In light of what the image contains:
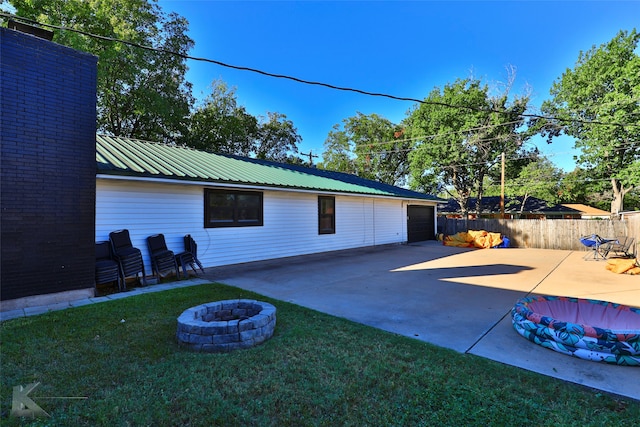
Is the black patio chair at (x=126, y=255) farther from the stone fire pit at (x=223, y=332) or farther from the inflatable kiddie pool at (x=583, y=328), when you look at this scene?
the inflatable kiddie pool at (x=583, y=328)

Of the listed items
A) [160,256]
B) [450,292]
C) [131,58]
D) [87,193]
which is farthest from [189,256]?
[131,58]

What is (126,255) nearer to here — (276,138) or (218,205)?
(218,205)

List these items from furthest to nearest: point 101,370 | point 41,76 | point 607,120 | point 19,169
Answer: point 607,120
point 41,76
point 19,169
point 101,370

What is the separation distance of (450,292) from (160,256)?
5.89m

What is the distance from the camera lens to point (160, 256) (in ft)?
21.6

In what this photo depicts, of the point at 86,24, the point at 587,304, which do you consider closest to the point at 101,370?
the point at 587,304

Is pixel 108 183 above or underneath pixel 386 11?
underneath

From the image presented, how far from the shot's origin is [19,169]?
4.52 meters

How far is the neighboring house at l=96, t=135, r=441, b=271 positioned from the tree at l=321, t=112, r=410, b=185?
19914 millimetres

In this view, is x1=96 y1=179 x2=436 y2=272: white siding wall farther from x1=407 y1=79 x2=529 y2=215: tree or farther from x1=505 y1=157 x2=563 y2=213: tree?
x1=505 y1=157 x2=563 y2=213: tree

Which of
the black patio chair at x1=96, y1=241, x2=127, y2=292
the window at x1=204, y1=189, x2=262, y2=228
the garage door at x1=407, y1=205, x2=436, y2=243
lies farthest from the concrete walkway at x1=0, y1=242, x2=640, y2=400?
the garage door at x1=407, y1=205, x2=436, y2=243

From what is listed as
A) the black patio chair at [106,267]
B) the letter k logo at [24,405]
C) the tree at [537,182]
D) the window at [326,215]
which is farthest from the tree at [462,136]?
the letter k logo at [24,405]

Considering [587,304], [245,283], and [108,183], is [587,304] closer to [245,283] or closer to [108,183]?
[245,283]

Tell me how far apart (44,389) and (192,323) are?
1204 mm
